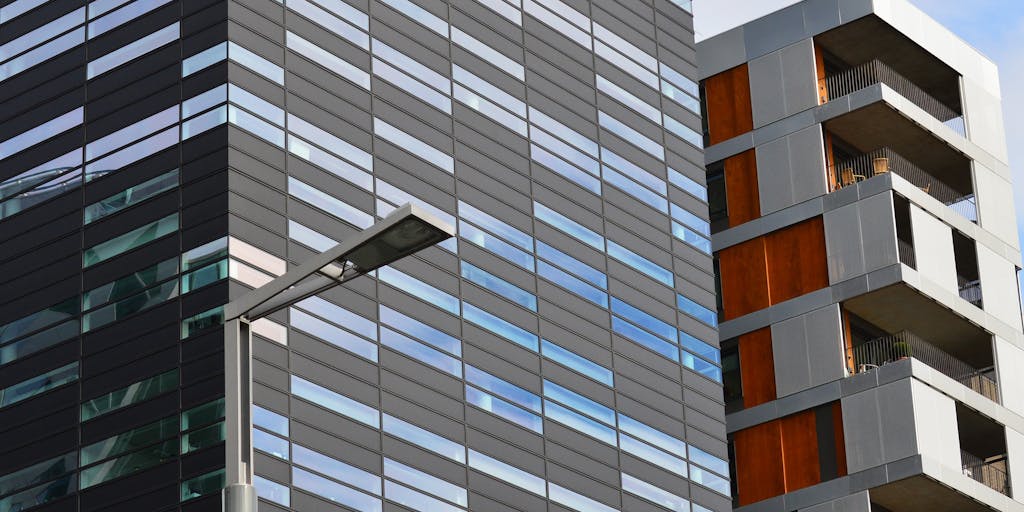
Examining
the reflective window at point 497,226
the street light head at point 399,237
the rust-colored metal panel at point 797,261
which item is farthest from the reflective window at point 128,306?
the street light head at point 399,237

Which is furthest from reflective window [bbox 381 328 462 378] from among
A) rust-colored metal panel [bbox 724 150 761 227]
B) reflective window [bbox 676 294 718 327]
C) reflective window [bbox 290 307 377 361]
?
rust-colored metal panel [bbox 724 150 761 227]

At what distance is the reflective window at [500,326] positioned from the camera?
63.1 metres

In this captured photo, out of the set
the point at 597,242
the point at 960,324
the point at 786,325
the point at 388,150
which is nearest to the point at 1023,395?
the point at 960,324

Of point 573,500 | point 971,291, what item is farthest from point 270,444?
point 971,291

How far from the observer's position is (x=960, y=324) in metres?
77.2

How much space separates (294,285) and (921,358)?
56.0 m

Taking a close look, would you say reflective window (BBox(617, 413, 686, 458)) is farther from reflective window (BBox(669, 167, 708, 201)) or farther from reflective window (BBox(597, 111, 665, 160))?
reflective window (BBox(597, 111, 665, 160))

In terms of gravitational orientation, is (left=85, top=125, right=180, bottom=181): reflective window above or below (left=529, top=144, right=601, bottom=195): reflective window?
below

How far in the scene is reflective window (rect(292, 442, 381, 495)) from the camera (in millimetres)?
55688

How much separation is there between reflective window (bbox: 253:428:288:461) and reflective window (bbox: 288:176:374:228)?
25.7ft

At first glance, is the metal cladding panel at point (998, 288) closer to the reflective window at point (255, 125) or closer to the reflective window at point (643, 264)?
the reflective window at point (643, 264)

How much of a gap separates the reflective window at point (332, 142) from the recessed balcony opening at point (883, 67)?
23.8 metres

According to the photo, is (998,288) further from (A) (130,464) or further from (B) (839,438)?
(A) (130,464)

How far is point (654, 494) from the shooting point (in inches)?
2650
